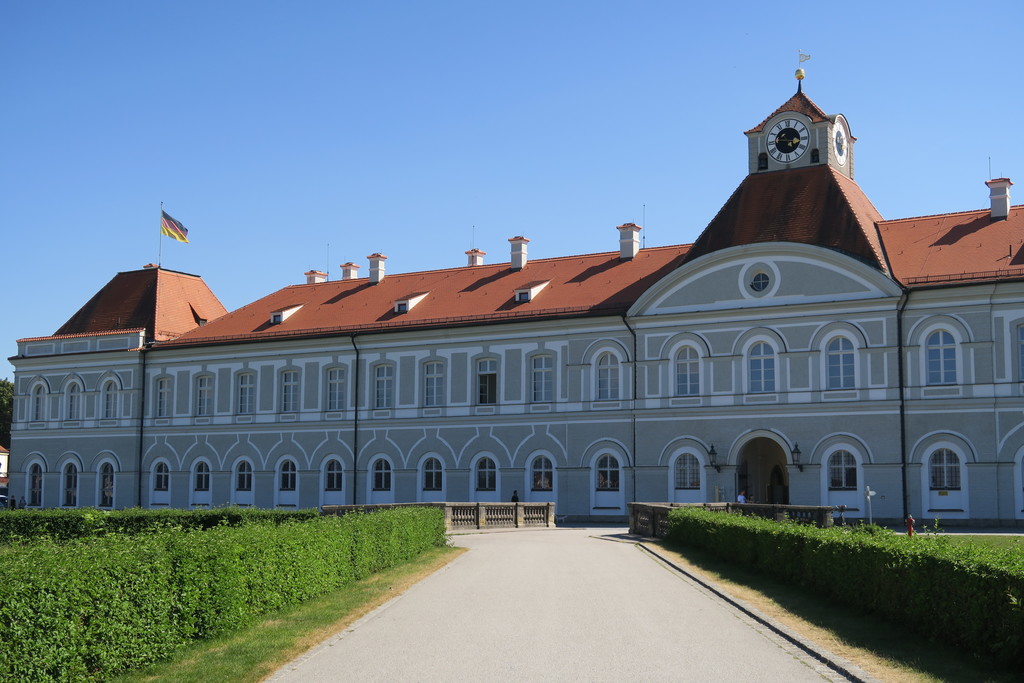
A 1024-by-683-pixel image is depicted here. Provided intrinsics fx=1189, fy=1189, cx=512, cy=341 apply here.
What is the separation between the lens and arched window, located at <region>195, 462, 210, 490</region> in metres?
51.3

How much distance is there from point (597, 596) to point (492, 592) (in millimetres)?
1795

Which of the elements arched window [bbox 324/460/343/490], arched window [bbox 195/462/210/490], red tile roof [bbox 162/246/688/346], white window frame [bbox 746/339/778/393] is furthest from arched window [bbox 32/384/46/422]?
white window frame [bbox 746/339/778/393]

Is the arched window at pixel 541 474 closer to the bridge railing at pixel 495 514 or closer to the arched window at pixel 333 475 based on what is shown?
the bridge railing at pixel 495 514

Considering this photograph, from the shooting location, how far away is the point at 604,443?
43062 mm

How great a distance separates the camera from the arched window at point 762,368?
40.1 meters

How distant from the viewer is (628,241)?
47750mm

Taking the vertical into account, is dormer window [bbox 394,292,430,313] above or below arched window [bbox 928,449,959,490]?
above

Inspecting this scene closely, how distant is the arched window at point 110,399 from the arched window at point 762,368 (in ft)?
96.3

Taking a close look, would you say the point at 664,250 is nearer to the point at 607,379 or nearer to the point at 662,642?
the point at 607,379

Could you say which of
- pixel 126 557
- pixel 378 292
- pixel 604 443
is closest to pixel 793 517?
pixel 604 443

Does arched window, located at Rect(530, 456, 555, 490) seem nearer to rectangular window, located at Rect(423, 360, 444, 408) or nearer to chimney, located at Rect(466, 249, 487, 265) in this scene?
rectangular window, located at Rect(423, 360, 444, 408)

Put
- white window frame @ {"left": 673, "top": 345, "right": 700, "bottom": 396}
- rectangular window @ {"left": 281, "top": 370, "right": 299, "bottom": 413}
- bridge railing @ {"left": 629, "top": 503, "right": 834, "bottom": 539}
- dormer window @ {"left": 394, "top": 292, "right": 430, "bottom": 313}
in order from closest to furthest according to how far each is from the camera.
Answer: bridge railing @ {"left": 629, "top": 503, "right": 834, "bottom": 539} → white window frame @ {"left": 673, "top": 345, "right": 700, "bottom": 396} → dormer window @ {"left": 394, "top": 292, "right": 430, "bottom": 313} → rectangular window @ {"left": 281, "top": 370, "right": 299, "bottom": 413}

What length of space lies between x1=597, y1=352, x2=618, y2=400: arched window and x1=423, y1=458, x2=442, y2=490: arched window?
291 inches

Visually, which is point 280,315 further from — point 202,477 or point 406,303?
point 202,477
